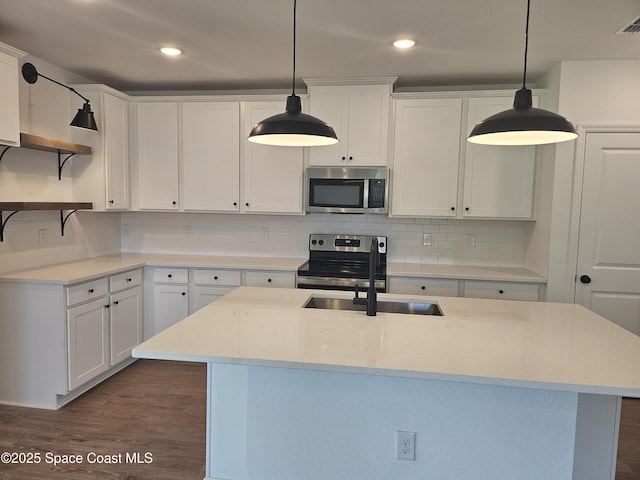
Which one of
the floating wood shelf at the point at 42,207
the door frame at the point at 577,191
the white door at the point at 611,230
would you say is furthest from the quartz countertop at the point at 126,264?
the white door at the point at 611,230

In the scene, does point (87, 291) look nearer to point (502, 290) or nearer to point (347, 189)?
point (347, 189)

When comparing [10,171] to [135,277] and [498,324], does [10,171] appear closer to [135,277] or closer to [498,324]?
[135,277]

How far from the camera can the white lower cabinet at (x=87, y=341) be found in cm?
285

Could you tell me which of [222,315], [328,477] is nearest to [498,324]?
[328,477]

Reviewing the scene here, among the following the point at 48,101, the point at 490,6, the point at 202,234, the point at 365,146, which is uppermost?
the point at 490,6

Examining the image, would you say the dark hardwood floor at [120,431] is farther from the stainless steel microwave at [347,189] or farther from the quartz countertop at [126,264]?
the stainless steel microwave at [347,189]

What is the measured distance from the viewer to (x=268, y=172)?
377 centimetres

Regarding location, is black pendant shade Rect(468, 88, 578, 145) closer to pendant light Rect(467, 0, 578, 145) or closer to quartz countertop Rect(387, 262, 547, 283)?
pendant light Rect(467, 0, 578, 145)

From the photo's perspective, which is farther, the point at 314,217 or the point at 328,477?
the point at 314,217

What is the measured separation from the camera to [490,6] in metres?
2.29

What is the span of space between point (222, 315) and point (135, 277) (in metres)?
1.95

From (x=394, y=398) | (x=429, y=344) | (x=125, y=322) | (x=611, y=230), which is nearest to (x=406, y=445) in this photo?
(x=394, y=398)

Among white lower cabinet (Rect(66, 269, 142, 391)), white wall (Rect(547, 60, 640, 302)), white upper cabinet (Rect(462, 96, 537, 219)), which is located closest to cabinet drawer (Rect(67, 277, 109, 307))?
white lower cabinet (Rect(66, 269, 142, 391))

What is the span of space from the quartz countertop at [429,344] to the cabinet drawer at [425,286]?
45.8 inches
